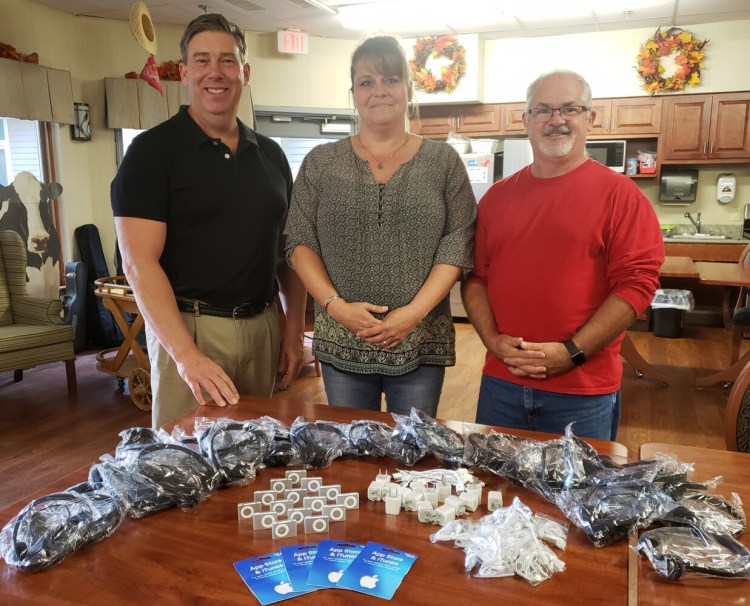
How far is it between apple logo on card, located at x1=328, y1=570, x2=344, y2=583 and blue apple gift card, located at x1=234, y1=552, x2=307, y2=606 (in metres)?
0.04

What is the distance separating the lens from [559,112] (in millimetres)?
1612

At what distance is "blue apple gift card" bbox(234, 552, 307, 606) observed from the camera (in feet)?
2.80

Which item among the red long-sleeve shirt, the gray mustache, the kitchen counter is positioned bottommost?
the kitchen counter

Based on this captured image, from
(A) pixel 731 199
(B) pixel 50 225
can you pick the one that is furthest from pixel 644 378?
(B) pixel 50 225

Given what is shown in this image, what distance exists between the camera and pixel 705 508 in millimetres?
1013

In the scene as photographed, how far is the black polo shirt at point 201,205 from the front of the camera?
168cm

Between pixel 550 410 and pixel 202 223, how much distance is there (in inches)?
40.3

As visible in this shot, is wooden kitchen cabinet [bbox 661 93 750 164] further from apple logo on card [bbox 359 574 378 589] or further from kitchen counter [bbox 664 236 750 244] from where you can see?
apple logo on card [bbox 359 574 378 589]

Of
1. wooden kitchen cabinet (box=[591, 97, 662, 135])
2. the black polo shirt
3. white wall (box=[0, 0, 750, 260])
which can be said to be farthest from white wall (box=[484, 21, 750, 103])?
the black polo shirt

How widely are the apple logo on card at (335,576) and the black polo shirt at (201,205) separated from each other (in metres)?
1.02

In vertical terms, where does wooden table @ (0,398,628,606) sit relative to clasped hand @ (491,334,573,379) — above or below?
below

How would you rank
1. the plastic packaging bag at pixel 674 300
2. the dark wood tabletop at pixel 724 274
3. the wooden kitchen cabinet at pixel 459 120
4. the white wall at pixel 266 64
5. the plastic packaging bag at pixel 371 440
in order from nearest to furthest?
the plastic packaging bag at pixel 371 440 → the dark wood tabletop at pixel 724 274 → the white wall at pixel 266 64 → the plastic packaging bag at pixel 674 300 → the wooden kitchen cabinet at pixel 459 120

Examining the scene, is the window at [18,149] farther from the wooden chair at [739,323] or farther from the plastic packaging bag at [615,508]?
the plastic packaging bag at [615,508]

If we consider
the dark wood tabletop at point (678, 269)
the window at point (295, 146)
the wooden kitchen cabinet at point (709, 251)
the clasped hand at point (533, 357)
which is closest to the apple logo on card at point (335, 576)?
the clasped hand at point (533, 357)
